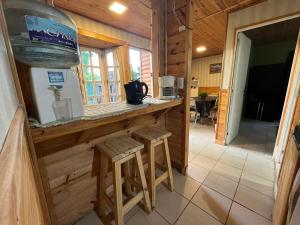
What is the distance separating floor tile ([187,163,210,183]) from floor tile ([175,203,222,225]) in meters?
0.45

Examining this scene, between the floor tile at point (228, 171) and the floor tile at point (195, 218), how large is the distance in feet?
2.37

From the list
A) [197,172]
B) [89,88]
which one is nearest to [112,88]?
[89,88]

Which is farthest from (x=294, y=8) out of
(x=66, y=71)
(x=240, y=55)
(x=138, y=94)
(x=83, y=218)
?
(x=83, y=218)

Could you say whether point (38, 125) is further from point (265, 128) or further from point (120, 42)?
point (265, 128)

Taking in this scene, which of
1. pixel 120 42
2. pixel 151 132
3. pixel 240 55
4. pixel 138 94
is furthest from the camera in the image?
pixel 120 42

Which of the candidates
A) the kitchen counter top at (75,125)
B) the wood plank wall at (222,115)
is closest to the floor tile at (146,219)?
the kitchen counter top at (75,125)

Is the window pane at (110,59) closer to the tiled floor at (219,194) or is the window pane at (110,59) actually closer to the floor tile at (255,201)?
the tiled floor at (219,194)

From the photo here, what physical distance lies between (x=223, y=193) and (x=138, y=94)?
1.47 meters

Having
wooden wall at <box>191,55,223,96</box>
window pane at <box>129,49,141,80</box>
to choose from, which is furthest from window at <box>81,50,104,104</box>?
wooden wall at <box>191,55,223,96</box>

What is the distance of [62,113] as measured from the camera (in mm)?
813

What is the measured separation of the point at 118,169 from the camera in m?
1.09

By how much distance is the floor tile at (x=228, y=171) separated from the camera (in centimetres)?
185

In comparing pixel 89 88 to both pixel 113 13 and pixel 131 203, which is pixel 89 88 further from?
pixel 131 203

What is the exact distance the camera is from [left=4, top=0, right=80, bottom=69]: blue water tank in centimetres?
68
